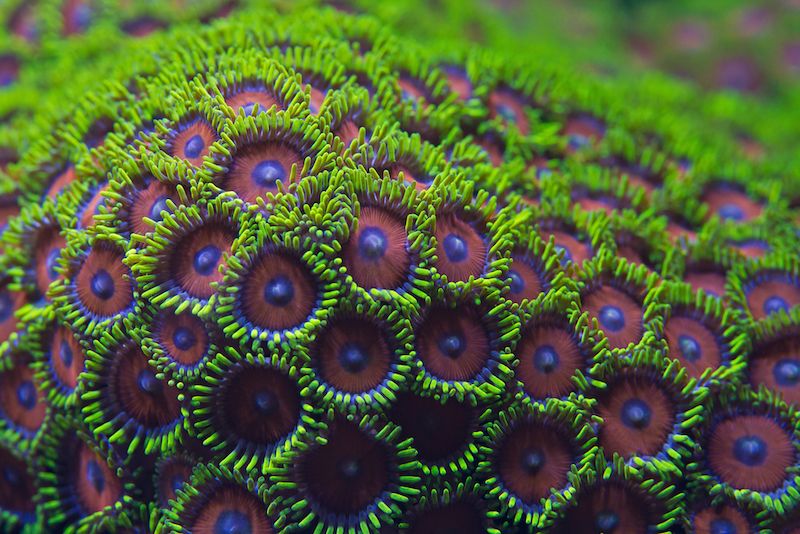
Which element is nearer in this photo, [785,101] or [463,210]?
[463,210]

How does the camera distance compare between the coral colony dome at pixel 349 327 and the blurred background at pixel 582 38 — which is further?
the blurred background at pixel 582 38

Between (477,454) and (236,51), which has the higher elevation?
(236,51)

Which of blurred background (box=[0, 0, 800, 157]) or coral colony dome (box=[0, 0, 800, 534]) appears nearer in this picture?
coral colony dome (box=[0, 0, 800, 534])

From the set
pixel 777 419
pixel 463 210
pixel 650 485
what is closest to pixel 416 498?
pixel 650 485

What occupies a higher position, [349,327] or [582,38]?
[582,38]

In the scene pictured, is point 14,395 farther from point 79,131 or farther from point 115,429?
point 79,131

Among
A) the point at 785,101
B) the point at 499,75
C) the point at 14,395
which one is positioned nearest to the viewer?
the point at 14,395

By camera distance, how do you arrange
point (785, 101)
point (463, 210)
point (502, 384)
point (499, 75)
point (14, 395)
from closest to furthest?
1. point (502, 384)
2. point (463, 210)
3. point (14, 395)
4. point (499, 75)
5. point (785, 101)

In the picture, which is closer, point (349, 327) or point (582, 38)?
point (349, 327)
